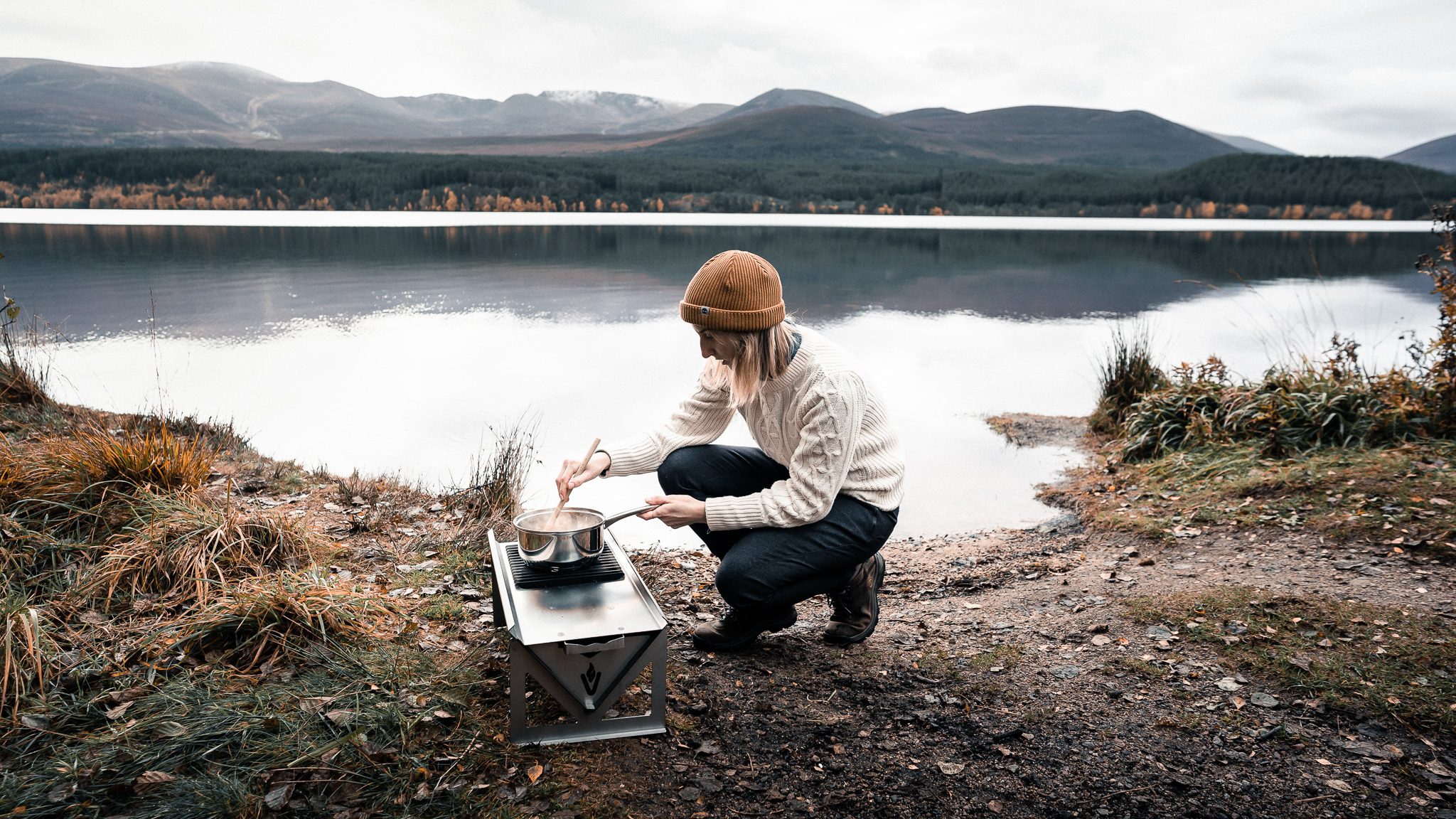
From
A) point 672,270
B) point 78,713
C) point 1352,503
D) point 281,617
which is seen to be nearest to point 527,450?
point 281,617

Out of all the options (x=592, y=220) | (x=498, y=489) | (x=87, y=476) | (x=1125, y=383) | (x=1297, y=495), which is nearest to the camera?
(x=87, y=476)

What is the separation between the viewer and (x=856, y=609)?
3500 millimetres

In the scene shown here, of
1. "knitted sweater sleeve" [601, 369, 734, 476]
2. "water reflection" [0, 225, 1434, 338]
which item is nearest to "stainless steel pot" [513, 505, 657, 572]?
"knitted sweater sleeve" [601, 369, 734, 476]

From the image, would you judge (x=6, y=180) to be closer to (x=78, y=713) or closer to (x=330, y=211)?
(x=330, y=211)

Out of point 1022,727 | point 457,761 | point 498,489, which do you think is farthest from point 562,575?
point 498,489

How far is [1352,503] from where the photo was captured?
4.61 metres

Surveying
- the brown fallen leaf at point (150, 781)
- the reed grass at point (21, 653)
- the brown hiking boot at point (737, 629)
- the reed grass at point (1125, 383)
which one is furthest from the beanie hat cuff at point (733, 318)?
the reed grass at point (1125, 383)

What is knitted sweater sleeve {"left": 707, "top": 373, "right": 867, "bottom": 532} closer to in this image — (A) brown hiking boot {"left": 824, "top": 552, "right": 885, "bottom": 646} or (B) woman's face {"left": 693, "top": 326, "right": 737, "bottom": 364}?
(B) woman's face {"left": 693, "top": 326, "right": 737, "bottom": 364}

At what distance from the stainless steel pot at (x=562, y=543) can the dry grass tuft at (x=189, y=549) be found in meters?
1.25

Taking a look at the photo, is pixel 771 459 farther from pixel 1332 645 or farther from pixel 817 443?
pixel 1332 645

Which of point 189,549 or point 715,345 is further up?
point 715,345

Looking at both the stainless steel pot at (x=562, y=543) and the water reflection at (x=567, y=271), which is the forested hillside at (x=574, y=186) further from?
the stainless steel pot at (x=562, y=543)

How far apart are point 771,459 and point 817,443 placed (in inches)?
22.9

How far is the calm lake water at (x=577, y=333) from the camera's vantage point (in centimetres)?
727
